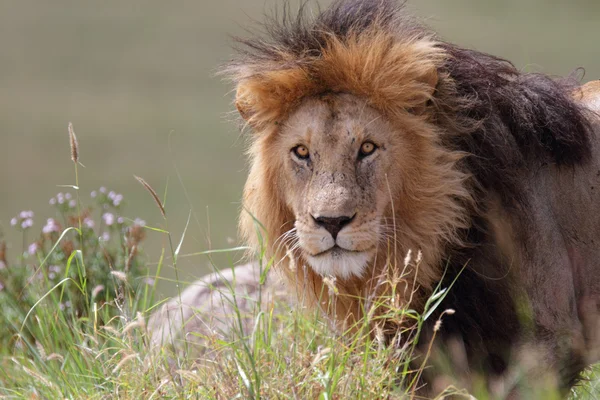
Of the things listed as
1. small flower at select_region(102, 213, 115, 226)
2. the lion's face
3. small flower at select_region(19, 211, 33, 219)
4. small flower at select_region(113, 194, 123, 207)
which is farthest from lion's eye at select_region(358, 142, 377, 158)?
small flower at select_region(19, 211, 33, 219)

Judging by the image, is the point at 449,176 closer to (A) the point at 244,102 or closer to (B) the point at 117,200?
(A) the point at 244,102

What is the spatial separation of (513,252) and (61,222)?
383 cm

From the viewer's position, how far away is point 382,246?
427cm

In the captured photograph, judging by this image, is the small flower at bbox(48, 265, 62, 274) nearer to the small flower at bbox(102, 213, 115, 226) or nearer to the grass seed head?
the small flower at bbox(102, 213, 115, 226)

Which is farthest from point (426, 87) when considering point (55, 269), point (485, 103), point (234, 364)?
point (55, 269)

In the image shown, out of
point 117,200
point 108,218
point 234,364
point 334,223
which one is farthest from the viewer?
point 117,200

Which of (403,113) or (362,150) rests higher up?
(403,113)

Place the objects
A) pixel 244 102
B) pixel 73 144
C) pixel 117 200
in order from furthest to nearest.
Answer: pixel 117 200 < pixel 244 102 < pixel 73 144

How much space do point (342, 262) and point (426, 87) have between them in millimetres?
967

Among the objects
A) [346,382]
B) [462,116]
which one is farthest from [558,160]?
[346,382]

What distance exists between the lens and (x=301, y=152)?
4348mm

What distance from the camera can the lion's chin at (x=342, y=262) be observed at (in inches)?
159

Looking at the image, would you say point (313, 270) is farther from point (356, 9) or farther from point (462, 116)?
point (356, 9)

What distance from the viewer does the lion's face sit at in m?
4.02
